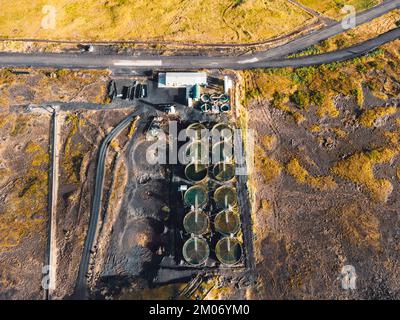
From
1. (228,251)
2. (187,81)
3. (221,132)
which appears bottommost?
(228,251)

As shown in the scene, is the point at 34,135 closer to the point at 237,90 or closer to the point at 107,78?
the point at 107,78

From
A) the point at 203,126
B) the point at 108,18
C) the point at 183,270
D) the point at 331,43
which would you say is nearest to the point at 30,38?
the point at 108,18

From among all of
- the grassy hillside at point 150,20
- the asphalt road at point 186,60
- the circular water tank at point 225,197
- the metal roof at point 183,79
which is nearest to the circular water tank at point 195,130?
the metal roof at point 183,79

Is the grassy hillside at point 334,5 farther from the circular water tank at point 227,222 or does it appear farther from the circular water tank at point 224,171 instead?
the circular water tank at point 227,222

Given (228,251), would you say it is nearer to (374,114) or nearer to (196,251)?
(196,251)

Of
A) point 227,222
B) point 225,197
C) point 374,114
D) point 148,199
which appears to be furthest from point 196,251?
point 374,114

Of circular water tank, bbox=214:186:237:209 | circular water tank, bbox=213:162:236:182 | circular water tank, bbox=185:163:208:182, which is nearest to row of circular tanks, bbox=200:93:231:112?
circular water tank, bbox=213:162:236:182

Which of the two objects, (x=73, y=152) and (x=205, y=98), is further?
(x=205, y=98)
